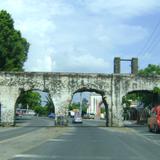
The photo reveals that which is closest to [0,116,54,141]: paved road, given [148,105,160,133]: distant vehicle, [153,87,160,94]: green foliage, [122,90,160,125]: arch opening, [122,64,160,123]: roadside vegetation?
[148,105,160,133]: distant vehicle

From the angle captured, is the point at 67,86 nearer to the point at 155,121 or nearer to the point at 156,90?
the point at 156,90

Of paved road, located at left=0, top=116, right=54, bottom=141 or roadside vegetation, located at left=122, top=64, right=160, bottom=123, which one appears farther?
roadside vegetation, located at left=122, top=64, right=160, bottom=123

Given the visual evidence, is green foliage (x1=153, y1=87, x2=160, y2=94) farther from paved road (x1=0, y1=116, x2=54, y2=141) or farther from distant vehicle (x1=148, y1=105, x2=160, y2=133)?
distant vehicle (x1=148, y1=105, x2=160, y2=133)

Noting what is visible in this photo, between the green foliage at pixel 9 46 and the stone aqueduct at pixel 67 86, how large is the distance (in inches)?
534

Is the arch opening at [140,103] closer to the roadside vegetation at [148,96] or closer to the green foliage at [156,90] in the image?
the roadside vegetation at [148,96]

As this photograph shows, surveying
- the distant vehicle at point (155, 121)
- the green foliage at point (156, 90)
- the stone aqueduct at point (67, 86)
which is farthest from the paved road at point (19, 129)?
the green foliage at point (156, 90)

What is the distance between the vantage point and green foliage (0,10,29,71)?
247 ft

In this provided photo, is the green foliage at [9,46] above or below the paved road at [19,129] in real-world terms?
above

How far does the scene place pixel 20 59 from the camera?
78125 millimetres

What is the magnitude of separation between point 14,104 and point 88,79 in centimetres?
900

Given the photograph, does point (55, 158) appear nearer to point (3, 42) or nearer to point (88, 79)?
point (88, 79)

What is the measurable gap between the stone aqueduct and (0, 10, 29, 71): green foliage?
534 inches

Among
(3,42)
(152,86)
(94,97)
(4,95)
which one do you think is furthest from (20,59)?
(94,97)

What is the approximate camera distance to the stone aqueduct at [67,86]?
6200 cm
